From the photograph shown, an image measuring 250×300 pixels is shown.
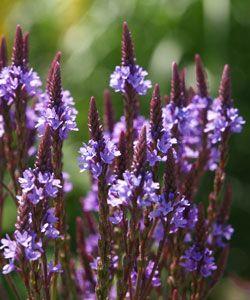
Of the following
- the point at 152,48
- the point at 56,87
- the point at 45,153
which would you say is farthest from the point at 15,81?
the point at 152,48

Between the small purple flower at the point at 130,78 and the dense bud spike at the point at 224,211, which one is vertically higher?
the small purple flower at the point at 130,78

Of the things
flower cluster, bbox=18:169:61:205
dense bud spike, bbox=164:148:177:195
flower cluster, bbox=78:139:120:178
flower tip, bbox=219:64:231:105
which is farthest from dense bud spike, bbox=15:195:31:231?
flower tip, bbox=219:64:231:105

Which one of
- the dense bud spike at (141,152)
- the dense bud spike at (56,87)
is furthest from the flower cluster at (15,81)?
the dense bud spike at (141,152)

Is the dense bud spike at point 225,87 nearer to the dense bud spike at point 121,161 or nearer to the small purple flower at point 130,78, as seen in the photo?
the small purple flower at point 130,78

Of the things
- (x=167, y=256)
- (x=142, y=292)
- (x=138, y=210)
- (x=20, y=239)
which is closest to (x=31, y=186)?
(x=20, y=239)

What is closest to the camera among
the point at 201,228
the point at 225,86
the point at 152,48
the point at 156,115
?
the point at 156,115

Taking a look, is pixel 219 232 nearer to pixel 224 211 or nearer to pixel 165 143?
pixel 224 211

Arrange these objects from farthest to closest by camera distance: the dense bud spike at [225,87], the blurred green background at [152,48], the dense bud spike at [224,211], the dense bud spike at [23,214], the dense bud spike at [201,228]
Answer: the blurred green background at [152,48] → the dense bud spike at [224,211] → the dense bud spike at [225,87] → the dense bud spike at [201,228] → the dense bud spike at [23,214]
